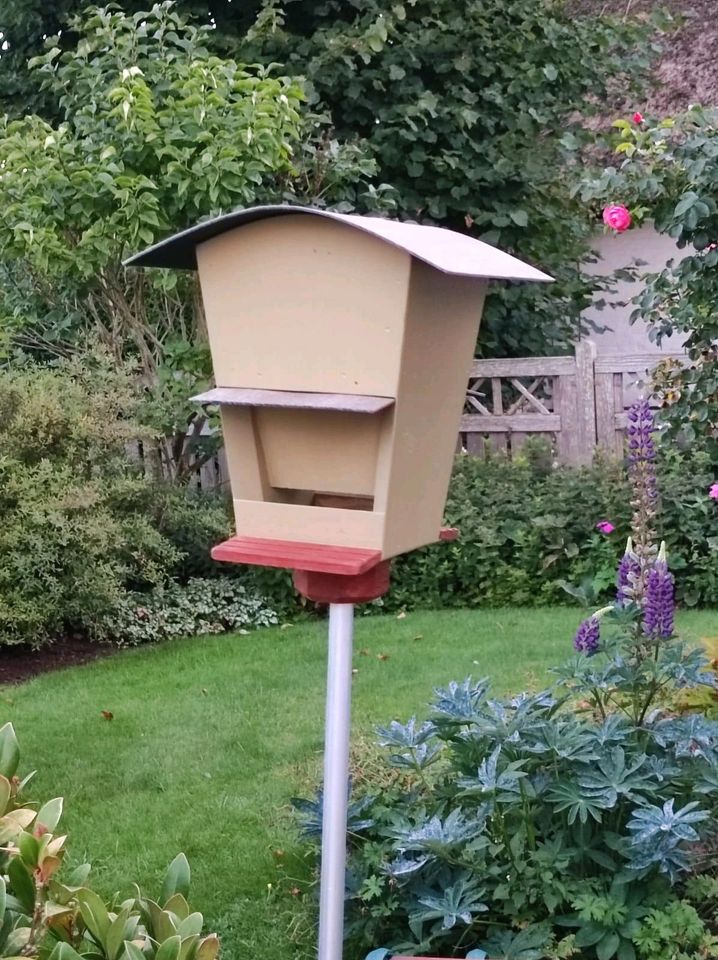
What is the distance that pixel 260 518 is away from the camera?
2121 millimetres

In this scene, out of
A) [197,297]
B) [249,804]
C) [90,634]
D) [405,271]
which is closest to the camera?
[405,271]

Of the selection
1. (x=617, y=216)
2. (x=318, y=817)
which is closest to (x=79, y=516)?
(x=617, y=216)

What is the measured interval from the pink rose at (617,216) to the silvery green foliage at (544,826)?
1864mm

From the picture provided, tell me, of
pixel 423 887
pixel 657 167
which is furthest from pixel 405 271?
pixel 657 167

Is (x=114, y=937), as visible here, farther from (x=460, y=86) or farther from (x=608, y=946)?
(x=460, y=86)

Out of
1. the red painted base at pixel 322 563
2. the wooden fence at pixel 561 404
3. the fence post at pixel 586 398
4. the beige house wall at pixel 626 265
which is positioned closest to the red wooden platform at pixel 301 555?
the red painted base at pixel 322 563

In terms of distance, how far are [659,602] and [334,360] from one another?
117 centimetres

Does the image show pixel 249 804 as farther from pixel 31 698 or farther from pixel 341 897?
pixel 31 698

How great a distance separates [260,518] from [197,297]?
542 centimetres

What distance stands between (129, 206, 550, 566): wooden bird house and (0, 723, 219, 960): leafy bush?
2.20ft

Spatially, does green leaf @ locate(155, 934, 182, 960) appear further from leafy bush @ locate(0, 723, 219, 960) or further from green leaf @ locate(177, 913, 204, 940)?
green leaf @ locate(177, 913, 204, 940)

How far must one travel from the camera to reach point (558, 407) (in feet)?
25.4

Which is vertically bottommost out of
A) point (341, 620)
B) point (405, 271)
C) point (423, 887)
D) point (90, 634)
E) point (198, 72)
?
point (90, 634)

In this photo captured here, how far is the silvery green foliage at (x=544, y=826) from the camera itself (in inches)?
93.6
